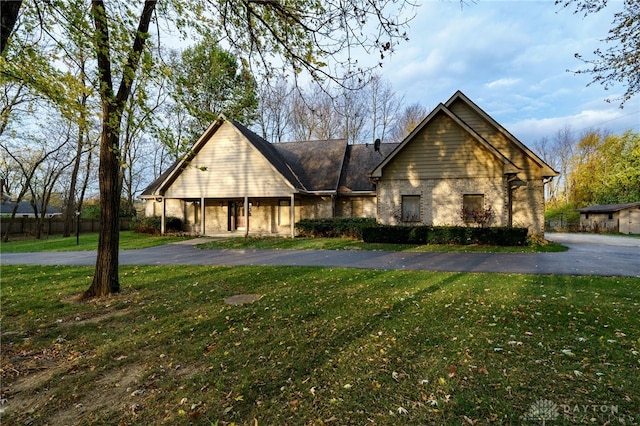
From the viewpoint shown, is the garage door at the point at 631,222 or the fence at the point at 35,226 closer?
the fence at the point at 35,226

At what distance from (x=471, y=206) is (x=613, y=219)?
81.5 ft

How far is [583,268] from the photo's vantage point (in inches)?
359

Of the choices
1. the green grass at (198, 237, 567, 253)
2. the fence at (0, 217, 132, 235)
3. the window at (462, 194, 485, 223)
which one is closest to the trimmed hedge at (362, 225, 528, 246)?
the green grass at (198, 237, 567, 253)

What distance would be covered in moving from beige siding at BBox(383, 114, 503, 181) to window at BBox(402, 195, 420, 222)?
88 centimetres

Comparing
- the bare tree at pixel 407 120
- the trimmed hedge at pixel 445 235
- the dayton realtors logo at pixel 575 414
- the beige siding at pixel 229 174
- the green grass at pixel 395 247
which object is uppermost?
the bare tree at pixel 407 120

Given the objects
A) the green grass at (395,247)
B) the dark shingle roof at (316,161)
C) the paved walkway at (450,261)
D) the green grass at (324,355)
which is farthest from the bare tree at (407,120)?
the green grass at (324,355)

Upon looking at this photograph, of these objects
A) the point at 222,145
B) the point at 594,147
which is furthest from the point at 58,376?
the point at 594,147

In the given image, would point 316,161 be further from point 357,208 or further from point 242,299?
point 242,299

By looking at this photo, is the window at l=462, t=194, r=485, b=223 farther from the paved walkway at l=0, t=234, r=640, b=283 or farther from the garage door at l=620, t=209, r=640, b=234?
the garage door at l=620, t=209, r=640, b=234

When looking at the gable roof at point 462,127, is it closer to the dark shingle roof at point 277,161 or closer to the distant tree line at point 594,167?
the dark shingle roof at point 277,161

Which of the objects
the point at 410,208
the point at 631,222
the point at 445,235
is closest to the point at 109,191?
the point at 445,235

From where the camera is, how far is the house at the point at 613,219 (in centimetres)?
2917

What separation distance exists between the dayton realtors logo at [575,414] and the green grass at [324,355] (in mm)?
19

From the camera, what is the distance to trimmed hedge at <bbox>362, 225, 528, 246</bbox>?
14.3 meters
